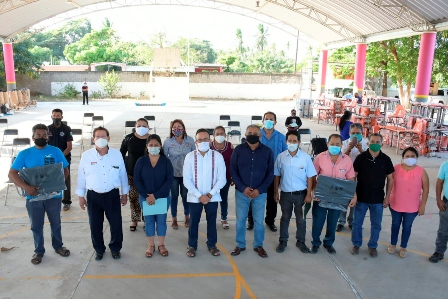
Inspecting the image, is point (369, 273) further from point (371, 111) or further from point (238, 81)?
point (238, 81)

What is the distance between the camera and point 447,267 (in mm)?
4938

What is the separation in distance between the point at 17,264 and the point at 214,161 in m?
2.70

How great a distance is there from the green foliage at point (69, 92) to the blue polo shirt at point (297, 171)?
2890 centimetres

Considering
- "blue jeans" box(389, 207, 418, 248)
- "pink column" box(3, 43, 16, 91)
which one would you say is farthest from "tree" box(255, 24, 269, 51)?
"blue jeans" box(389, 207, 418, 248)

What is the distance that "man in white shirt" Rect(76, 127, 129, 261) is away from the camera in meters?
4.68

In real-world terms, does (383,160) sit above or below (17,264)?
above

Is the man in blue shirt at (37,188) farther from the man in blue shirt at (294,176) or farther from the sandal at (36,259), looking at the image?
the man in blue shirt at (294,176)

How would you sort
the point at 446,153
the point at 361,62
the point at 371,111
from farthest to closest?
the point at 361,62
the point at 371,111
the point at 446,153

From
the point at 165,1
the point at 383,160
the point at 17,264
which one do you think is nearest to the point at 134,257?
the point at 17,264

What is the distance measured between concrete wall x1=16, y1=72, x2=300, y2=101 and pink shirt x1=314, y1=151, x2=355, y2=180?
2684 centimetres

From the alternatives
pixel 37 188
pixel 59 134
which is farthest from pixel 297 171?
pixel 59 134

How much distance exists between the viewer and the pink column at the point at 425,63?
614 inches

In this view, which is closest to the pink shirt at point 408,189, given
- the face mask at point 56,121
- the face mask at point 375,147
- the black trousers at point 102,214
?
the face mask at point 375,147

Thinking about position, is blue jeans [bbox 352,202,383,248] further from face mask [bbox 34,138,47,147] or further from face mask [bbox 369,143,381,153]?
face mask [bbox 34,138,47,147]
